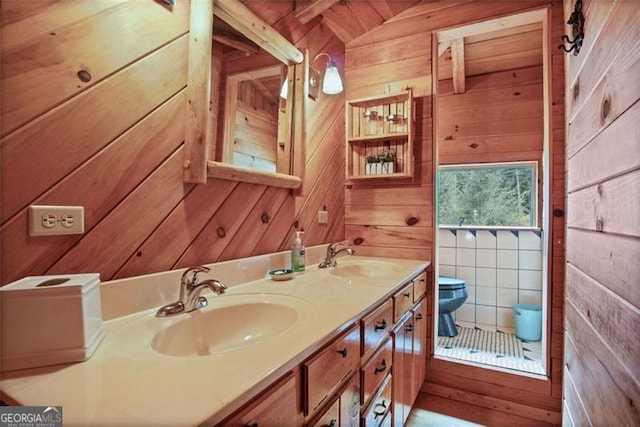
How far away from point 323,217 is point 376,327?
38.2 inches

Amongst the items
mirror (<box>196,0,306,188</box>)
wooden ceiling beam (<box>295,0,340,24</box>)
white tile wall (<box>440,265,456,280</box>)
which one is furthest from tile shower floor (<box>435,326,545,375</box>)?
wooden ceiling beam (<box>295,0,340,24</box>)

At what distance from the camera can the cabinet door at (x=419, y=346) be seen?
67.6 inches

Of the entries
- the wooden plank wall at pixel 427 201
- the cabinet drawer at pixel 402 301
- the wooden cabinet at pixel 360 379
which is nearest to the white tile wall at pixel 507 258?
the wooden plank wall at pixel 427 201

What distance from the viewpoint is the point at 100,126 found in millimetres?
890

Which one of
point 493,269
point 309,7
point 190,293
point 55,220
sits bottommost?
point 493,269

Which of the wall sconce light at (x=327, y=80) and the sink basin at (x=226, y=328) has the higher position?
the wall sconce light at (x=327, y=80)

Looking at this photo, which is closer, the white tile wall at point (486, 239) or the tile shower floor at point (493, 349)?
the tile shower floor at point (493, 349)

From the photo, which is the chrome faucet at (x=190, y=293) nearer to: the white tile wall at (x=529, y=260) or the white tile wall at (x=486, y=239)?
the white tile wall at (x=486, y=239)

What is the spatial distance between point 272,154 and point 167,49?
63 cm

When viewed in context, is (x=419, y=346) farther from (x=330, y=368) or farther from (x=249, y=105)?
(x=249, y=105)

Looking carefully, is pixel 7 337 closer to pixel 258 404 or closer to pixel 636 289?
pixel 258 404

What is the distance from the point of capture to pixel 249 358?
0.65m

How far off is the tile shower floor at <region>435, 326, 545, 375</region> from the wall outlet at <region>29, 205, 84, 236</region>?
7.04 feet

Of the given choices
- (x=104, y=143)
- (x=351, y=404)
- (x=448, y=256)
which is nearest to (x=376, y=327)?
(x=351, y=404)
